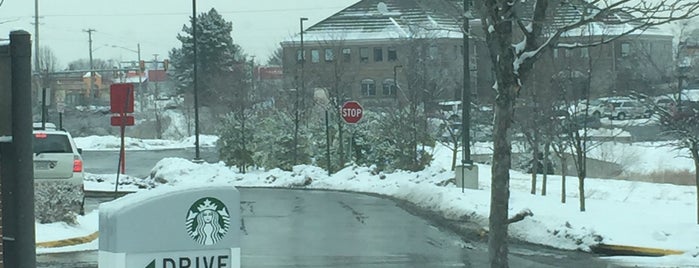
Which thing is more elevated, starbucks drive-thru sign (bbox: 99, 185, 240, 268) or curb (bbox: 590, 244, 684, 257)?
starbucks drive-thru sign (bbox: 99, 185, 240, 268)

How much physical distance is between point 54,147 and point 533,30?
476 inches

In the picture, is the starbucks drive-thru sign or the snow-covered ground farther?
the snow-covered ground

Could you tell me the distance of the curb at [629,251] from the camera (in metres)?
14.9

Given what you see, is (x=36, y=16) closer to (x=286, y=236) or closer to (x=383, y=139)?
(x=383, y=139)

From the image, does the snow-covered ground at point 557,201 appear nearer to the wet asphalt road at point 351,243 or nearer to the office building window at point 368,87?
the wet asphalt road at point 351,243

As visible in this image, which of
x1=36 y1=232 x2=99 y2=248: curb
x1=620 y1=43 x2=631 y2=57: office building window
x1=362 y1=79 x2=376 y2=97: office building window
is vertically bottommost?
x1=36 y1=232 x2=99 y2=248: curb

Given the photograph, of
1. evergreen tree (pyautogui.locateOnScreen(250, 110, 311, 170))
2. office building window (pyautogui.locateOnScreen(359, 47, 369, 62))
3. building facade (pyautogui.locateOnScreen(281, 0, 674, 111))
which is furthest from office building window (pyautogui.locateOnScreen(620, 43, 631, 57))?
office building window (pyautogui.locateOnScreen(359, 47, 369, 62))

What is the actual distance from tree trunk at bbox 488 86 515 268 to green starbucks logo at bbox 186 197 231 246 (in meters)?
4.86

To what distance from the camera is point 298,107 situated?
38.2 m

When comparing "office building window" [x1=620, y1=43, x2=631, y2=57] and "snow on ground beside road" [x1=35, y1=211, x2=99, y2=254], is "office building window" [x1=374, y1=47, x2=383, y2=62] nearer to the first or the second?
"office building window" [x1=620, y1=43, x2=631, y2=57]

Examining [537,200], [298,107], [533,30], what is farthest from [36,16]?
[533,30]

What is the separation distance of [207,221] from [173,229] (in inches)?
6.0

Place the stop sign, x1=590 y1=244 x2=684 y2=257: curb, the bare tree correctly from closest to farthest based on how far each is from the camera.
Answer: the bare tree → x1=590 y1=244 x2=684 y2=257: curb → the stop sign

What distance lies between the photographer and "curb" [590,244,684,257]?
14.9m
